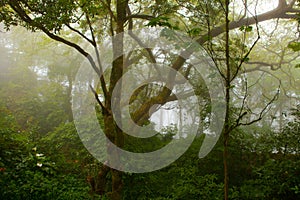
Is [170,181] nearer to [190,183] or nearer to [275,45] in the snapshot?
[190,183]

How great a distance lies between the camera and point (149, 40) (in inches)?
339

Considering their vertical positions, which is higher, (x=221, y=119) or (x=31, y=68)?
(x=31, y=68)

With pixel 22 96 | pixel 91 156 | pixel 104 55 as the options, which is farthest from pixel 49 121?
pixel 91 156

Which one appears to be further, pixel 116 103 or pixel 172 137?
pixel 172 137

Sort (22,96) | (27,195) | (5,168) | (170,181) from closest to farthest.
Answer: (27,195), (5,168), (170,181), (22,96)

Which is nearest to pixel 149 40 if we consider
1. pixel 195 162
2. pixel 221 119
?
pixel 221 119

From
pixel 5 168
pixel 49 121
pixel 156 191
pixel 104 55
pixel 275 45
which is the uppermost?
pixel 275 45

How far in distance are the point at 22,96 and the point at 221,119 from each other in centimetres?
1122

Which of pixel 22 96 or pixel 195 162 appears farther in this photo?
pixel 22 96

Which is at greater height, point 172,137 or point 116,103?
point 116,103

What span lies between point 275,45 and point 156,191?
7201mm

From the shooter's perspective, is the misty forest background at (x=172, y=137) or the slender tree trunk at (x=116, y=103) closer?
the misty forest background at (x=172, y=137)

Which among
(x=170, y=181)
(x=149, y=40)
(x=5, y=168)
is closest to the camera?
(x=5, y=168)

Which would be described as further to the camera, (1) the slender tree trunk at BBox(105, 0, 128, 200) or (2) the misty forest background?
(1) the slender tree trunk at BBox(105, 0, 128, 200)
